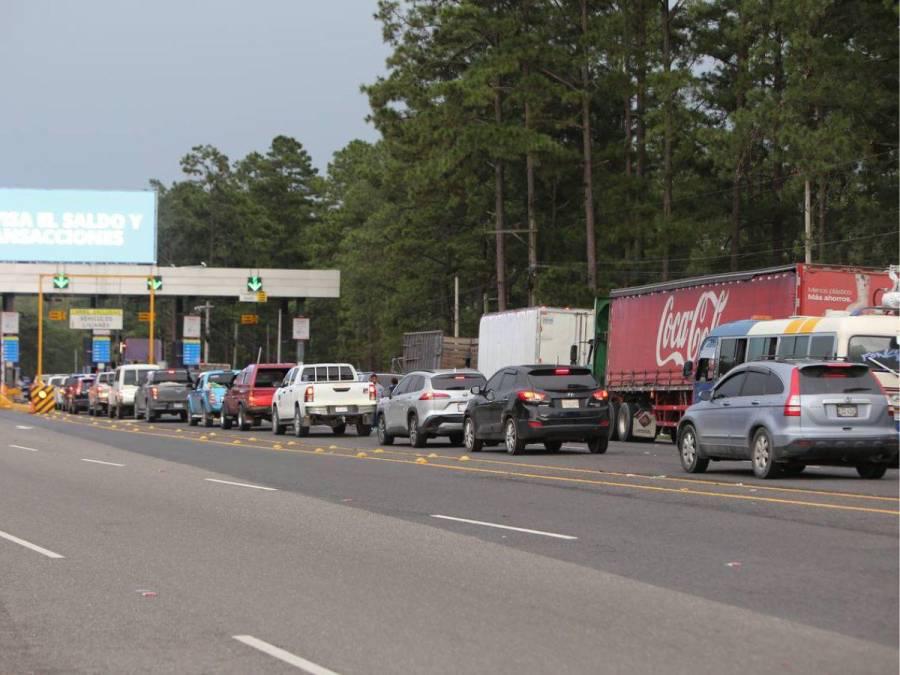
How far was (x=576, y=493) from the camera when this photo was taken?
18.8 meters

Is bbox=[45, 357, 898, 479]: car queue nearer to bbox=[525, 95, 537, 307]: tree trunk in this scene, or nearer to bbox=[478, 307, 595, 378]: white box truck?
bbox=[478, 307, 595, 378]: white box truck

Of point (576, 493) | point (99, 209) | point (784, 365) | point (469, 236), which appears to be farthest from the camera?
point (99, 209)

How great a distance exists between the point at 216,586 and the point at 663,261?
179 feet

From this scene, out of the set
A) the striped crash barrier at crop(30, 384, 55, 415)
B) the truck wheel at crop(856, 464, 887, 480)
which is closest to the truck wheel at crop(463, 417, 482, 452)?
the truck wheel at crop(856, 464, 887, 480)

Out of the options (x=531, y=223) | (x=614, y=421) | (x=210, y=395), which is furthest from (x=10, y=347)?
(x=614, y=421)

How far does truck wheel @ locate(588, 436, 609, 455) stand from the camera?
2856cm

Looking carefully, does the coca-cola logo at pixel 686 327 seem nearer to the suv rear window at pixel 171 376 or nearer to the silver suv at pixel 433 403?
the silver suv at pixel 433 403

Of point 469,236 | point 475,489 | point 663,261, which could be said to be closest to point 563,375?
point 475,489

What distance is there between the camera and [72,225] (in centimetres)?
8831

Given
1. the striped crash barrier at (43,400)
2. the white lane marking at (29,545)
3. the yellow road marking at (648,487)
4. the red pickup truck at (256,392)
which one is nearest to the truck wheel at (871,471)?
the yellow road marking at (648,487)

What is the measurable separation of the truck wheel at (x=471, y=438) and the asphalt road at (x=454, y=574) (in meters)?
7.27

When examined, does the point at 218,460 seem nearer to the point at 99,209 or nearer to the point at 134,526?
the point at 134,526

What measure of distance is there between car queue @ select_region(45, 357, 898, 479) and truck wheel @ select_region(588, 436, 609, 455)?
26 mm

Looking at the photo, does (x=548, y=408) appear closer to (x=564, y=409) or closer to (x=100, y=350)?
(x=564, y=409)
